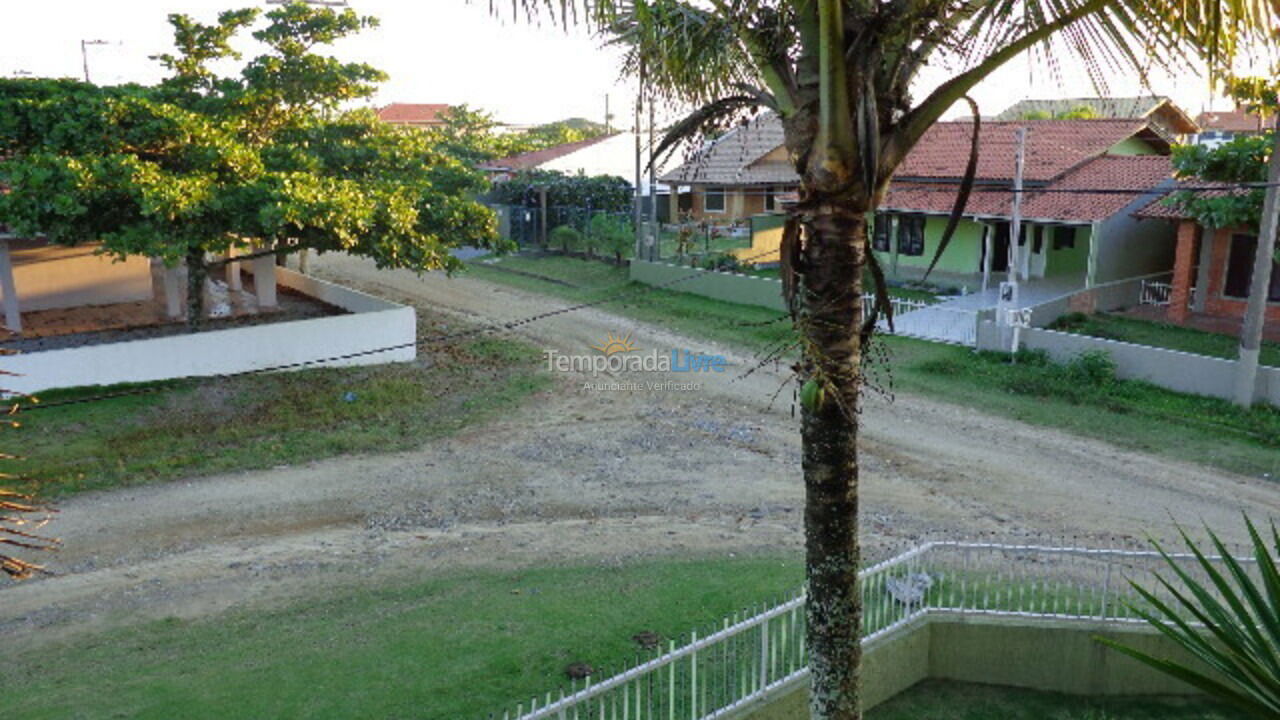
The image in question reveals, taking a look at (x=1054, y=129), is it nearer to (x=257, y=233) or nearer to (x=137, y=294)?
(x=257, y=233)

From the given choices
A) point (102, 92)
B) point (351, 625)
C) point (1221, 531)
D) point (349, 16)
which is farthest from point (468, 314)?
point (1221, 531)

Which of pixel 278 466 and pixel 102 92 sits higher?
pixel 102 92

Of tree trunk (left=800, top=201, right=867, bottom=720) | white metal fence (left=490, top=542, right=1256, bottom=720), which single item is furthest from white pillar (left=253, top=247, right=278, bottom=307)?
tree trunk (left=800, top=201, right=867, bottom=720)

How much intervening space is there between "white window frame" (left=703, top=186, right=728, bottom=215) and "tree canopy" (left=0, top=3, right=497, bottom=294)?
17.3 meters

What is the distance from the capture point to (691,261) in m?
29.3

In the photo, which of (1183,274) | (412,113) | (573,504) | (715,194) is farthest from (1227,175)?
(412,113)

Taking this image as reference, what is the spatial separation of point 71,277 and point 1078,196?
24.2 m

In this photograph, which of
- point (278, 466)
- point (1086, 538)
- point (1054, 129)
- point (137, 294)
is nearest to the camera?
point (1086, 538)

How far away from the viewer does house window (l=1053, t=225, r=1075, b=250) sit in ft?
87.7

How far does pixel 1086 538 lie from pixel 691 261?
62.1ft

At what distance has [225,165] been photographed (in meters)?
16.9

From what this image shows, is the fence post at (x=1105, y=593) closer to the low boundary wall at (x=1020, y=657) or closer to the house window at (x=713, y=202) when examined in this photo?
the low boundary wall at (x=1020, y=657)

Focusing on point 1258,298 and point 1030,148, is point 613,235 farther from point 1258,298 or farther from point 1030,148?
point 1258,298

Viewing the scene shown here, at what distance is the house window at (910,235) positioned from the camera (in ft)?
93.5
